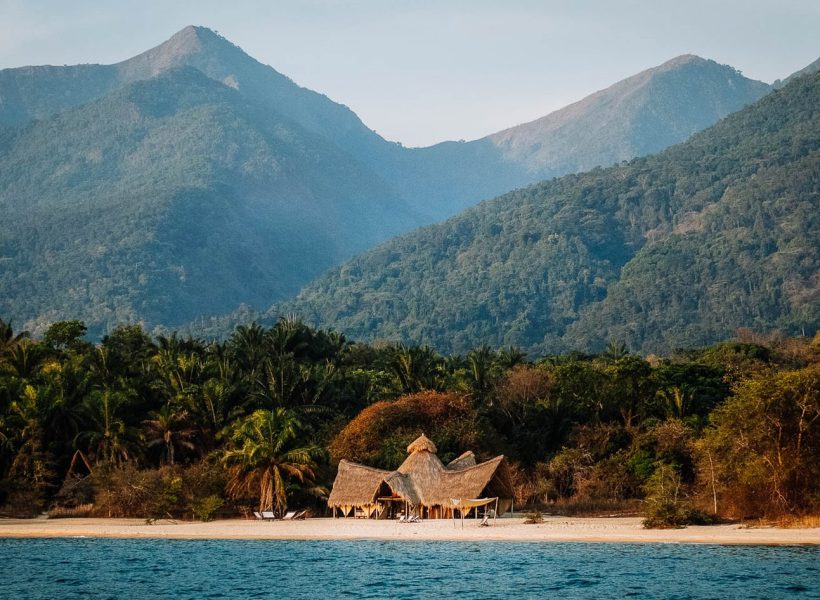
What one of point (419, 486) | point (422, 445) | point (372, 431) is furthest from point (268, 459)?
point (372, 431)

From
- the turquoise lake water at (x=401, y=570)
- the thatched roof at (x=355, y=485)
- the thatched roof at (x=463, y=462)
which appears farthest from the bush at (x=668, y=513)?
the thatched roof at (x=355, y=485)

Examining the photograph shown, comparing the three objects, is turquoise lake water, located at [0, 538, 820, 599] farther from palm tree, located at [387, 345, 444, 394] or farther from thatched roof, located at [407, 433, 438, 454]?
palm tree, located at [387, 345, 444, 394]

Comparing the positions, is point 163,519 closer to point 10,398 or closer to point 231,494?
point 231,494

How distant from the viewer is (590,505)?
59438mm

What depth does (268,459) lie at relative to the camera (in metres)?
56.9

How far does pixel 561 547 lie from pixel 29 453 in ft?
91.2

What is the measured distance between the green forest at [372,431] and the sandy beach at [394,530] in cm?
145

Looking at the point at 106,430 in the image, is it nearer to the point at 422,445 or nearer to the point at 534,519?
the point at 422,445

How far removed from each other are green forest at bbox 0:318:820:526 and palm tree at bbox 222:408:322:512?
3.8 inches

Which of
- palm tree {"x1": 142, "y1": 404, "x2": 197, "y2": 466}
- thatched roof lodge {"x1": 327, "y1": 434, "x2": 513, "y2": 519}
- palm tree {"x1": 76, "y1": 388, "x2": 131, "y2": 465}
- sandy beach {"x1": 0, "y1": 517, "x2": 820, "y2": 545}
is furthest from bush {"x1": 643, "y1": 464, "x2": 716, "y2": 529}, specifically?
palm tree {"x1": 76, "y1": 388, "x2": 131, "y2": 465}

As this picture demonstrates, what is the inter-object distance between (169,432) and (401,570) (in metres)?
22.8

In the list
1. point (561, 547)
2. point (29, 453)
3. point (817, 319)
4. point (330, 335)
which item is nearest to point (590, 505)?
point (561, 547)

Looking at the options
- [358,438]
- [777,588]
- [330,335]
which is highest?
[330,335]

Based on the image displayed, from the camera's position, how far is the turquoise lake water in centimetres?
3794
